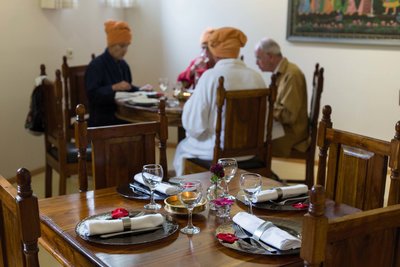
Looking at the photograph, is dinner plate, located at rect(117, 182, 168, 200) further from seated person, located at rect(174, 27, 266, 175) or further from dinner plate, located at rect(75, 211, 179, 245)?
seated person, located at rect(174, 27, 266, 175)

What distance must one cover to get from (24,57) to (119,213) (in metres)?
2.85

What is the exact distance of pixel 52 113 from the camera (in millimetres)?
3227

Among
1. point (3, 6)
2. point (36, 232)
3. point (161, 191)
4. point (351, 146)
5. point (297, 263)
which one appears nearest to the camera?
point (36, 232)

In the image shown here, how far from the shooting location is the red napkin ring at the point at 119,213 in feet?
5.13

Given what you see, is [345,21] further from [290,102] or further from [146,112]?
[146,112]

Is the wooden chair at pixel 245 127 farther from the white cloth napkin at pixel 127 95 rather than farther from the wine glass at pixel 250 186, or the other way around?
the wine glass at pixel 250 186

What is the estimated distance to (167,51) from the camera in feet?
17.1

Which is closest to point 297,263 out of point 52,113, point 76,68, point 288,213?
point 288,213

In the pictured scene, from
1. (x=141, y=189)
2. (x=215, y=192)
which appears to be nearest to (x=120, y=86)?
(x=141, y=189)

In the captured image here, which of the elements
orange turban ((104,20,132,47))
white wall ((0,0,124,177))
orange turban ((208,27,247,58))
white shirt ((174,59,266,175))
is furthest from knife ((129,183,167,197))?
white wall ((0,0,124,177))

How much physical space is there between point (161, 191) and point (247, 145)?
125 cm

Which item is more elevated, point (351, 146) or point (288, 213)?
point (351, 146)

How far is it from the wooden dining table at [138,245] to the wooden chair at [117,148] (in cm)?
23

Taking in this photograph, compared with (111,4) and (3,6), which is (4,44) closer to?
(3,6)
